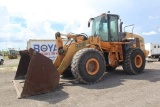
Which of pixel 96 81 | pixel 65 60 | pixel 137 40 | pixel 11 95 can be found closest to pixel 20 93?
pixel 11 95

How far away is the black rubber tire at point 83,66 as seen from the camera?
29.2 feet

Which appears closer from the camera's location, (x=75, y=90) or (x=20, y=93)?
(x=20, y=93)

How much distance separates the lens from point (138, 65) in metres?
11.5

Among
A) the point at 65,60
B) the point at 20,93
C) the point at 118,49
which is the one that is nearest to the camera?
the point at 20,93

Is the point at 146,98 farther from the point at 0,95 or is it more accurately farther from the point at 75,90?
the point at 0,95

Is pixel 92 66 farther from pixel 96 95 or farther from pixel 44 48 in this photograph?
pixel 44 48

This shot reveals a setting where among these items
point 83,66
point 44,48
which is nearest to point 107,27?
point 83,66

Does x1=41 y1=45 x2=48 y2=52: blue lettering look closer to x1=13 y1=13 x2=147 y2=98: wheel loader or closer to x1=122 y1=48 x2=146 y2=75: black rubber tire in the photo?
x1=13 y1=13 x2=147 y2=98: wheel loader

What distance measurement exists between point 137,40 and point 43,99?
677 centimetres

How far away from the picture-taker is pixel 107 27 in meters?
11.0

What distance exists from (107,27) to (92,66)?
229 cm

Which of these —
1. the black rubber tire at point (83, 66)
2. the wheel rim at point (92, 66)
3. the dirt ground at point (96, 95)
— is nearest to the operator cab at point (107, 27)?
the black rubber tire at point (83, 66)

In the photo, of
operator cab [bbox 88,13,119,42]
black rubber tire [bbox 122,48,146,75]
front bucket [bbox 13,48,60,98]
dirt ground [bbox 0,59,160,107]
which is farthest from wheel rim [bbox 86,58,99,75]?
black rubber tire [bbox 122,48,146,75]

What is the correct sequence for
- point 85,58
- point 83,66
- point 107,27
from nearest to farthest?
1. point 83,66
2. point 85,58
3. point 107,27
